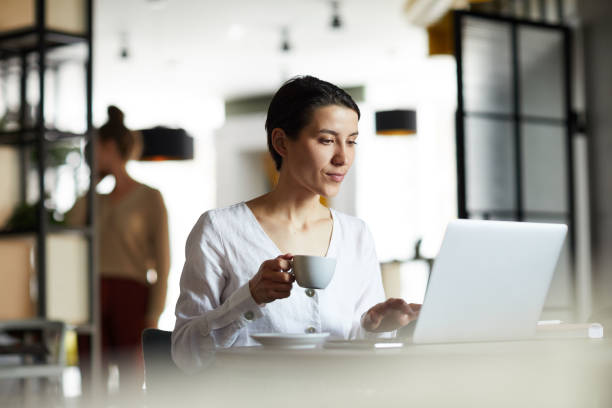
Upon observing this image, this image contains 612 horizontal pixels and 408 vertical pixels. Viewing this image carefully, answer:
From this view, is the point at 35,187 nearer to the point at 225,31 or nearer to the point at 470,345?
the point at 470,345

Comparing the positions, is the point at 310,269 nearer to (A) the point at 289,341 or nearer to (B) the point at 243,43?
(A) the point at 289,341

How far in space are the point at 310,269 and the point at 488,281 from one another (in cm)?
29

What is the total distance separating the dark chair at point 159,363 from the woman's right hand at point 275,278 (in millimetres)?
357

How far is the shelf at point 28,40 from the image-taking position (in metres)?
4.14

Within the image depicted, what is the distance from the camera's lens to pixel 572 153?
5375 mm

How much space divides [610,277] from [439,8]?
2.46 meters

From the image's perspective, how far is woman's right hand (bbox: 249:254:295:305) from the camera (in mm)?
1459

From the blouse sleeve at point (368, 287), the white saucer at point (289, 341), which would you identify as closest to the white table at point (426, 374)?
the white saucer at point (289, 341)

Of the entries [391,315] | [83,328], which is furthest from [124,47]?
[391,315]

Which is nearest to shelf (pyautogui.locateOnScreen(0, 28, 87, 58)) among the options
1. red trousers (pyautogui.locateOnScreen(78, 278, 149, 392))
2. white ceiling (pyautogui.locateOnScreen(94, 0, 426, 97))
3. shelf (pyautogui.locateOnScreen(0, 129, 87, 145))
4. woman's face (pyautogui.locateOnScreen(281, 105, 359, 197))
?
shelf (pyautogui.locateOnScreen(0, 129, 87, 145))

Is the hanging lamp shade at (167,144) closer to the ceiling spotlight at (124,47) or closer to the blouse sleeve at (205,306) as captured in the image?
the ceiling spotlight at (124,47)

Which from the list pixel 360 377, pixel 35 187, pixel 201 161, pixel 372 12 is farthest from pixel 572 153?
pixel 201 161

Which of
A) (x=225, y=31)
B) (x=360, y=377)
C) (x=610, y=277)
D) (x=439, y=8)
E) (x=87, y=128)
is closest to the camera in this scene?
(x=360, y=377)

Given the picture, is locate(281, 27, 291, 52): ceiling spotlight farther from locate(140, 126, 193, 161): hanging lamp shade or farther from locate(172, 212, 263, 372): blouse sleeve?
locate(172, 212, 263, 372): blouse sleeve
